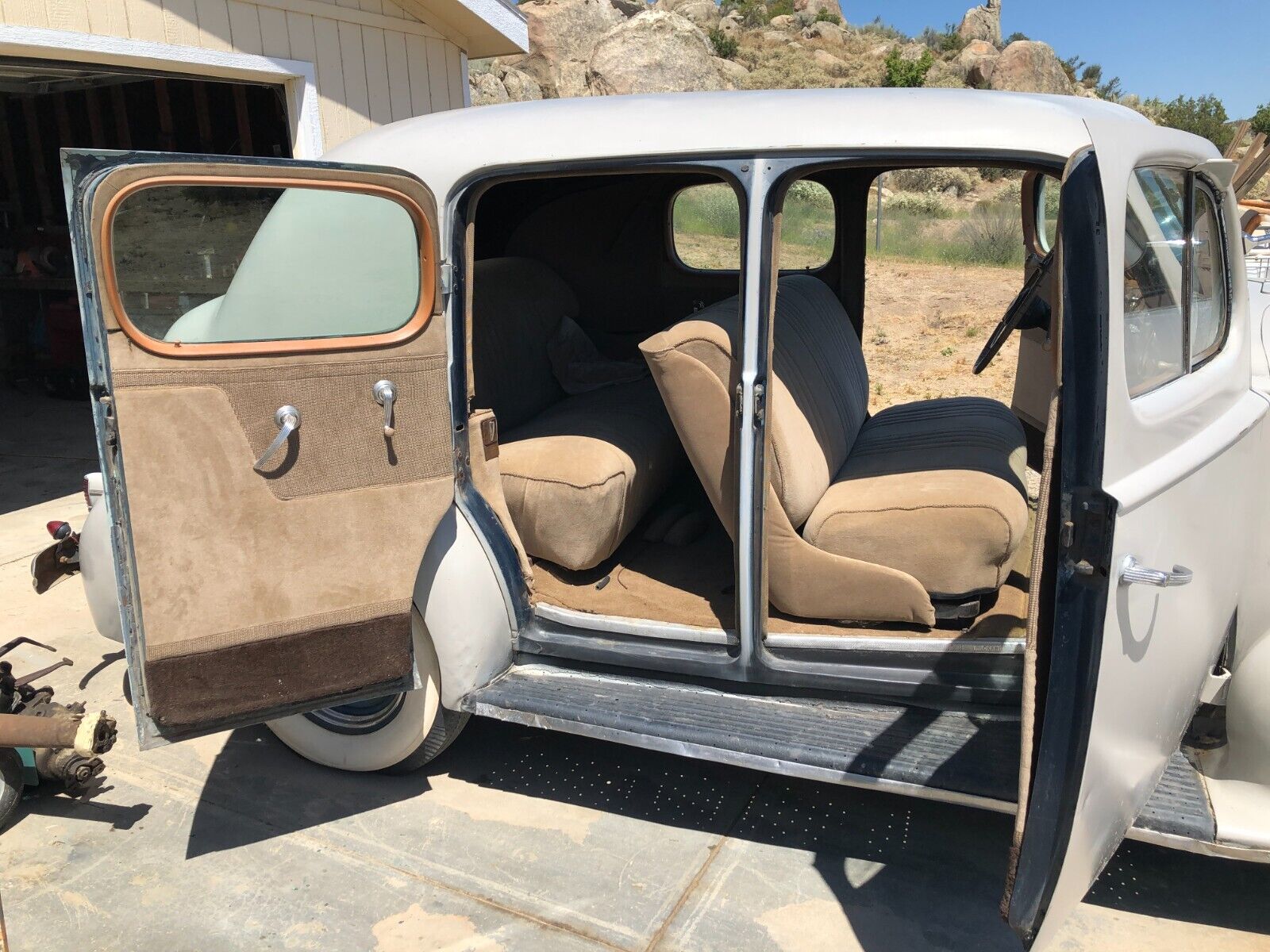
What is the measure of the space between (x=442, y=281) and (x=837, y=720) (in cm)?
A: 157

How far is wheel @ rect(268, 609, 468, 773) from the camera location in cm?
285

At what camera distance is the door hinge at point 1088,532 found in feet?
5.76

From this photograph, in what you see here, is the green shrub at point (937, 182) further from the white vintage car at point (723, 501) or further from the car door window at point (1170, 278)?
the white vintage car at point (723, 501)

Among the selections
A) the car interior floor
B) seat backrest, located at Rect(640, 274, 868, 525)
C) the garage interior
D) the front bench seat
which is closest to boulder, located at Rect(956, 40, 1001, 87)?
the garage interior

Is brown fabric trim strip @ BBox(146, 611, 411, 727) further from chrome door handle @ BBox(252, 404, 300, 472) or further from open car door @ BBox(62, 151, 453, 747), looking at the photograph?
chrome door handle @ BBox(252, 404, 300, 472)

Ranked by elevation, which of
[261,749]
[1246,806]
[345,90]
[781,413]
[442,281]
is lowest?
[261,749]

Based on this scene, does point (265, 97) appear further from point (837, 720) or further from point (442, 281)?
point (837, 720)

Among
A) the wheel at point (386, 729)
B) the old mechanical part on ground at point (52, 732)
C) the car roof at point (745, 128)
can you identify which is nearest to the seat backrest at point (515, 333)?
the car roof at point (745, 128)

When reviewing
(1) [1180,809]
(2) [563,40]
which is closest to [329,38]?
(1) [1180,809]

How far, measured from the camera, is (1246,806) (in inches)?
86.9

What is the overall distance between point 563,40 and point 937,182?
13.7 metres

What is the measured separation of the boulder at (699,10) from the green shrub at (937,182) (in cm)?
1957

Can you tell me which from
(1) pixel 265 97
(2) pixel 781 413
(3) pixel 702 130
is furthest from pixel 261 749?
(1) pixel 265 97

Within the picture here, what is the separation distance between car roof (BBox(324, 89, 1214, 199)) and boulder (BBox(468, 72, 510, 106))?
26964 mm
